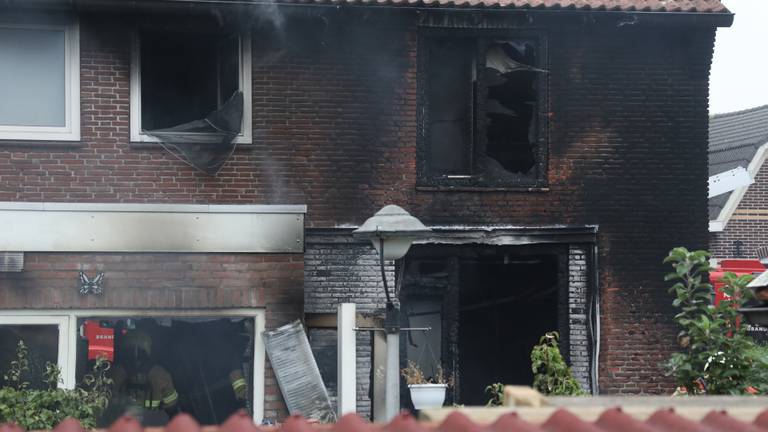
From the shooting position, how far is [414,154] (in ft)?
48.1

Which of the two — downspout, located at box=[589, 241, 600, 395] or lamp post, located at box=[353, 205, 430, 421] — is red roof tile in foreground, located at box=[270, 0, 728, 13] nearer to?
downspout, located at box=[589, 241, 600, 395]

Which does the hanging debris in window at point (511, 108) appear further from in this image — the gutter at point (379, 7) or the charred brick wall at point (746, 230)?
the charred brick wall at point (746, 230)

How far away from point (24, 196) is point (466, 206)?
501cm

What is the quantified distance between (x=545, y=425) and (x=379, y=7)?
10539mm

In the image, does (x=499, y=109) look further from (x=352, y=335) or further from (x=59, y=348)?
(x=59, y=348)

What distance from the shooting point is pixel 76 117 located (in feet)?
46.0

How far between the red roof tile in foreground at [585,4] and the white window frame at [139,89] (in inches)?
38.0

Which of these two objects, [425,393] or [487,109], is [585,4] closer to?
[487,109]

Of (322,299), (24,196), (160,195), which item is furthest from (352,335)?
(24,196)

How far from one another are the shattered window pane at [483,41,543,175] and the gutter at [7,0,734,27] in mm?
568

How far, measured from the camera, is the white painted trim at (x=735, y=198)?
31141 millimetres

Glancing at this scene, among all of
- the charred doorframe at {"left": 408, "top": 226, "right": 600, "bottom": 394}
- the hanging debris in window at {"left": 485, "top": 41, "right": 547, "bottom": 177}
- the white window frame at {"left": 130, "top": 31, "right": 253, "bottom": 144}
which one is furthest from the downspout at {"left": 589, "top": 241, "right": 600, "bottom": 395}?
the white window frame at {"left": 130, "top": 31, "right": 253, "bottom": 144}

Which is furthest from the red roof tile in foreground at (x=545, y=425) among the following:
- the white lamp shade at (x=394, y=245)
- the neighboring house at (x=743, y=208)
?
the neighboring house at (x=743, y=208)

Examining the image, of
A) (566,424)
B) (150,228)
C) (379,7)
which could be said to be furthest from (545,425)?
(379,7)
